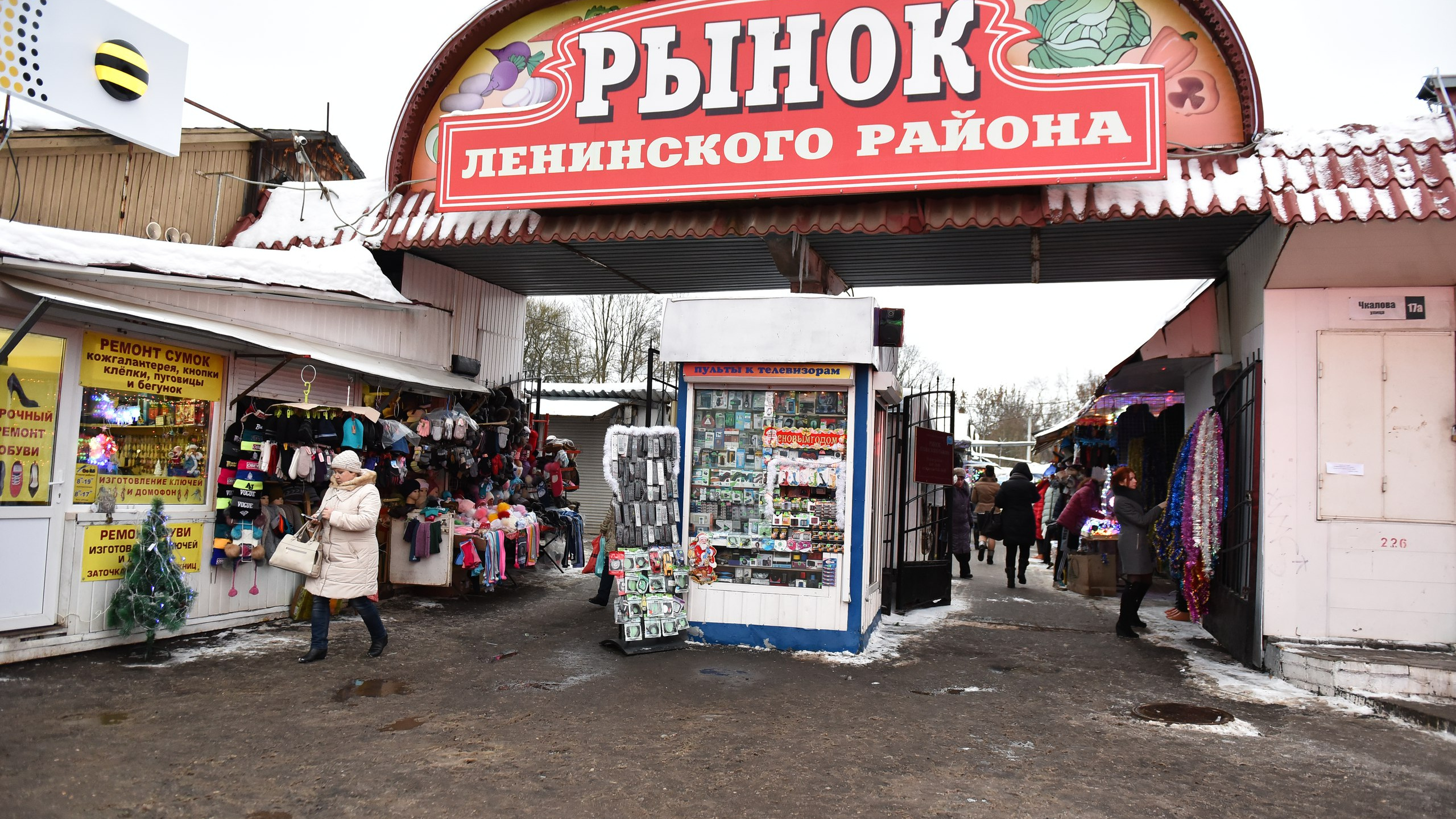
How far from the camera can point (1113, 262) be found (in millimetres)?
9898

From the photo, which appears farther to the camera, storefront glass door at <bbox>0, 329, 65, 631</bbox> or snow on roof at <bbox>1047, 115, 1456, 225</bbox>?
snow on roof at <bbox>1047, 115, 1456, 225</bbox>

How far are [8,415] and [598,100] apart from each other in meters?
5.44

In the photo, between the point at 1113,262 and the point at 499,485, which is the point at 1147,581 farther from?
the point at 499,485

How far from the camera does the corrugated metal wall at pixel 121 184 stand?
29.9 ft

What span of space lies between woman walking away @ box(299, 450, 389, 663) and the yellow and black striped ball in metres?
3.82

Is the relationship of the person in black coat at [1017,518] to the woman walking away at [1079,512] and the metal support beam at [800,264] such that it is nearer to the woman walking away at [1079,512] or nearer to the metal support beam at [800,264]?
the woman walking away at [1079,512]

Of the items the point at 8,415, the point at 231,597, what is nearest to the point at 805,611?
the point at 231,597

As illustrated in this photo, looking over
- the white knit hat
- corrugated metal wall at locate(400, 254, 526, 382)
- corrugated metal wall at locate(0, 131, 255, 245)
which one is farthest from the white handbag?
corrugated metal wall at locate(0, 131, 255, 245)

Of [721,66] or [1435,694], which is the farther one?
[721,66]

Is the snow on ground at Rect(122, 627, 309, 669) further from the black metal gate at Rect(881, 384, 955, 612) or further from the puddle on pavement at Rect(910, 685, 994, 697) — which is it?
the black metal gate at Rect(881, 384, 955, 612)

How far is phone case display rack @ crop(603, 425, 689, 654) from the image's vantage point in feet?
26.4

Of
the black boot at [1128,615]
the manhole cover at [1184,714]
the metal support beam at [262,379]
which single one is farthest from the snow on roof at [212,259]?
the black boot at [1128,615]

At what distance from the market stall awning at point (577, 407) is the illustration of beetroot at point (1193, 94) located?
12.9 metres

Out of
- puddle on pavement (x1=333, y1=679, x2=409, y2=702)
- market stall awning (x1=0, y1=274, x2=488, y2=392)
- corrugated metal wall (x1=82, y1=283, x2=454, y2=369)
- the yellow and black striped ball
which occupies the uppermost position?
the yellow and black striped ball
